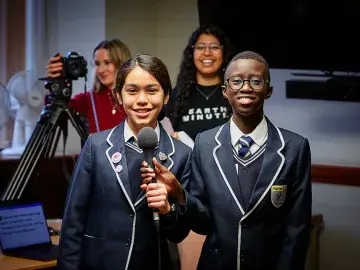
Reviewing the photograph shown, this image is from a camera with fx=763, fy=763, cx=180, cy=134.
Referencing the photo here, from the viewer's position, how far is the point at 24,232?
270 centimetres

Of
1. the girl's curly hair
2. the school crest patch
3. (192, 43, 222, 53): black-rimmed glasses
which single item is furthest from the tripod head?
the school crest patch

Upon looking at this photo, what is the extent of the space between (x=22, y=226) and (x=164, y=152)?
84 cm

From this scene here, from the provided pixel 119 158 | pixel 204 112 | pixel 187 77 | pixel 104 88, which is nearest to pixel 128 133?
pixel 119 158

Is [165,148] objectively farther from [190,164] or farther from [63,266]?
[63,266]

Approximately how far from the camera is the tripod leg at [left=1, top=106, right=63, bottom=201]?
318 cm

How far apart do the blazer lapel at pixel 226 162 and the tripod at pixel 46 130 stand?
121 cm

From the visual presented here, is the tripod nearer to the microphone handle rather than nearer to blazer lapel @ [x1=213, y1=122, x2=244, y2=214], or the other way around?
blazer lapel @ [x1=213, y1=122, x2=244, y2=214]

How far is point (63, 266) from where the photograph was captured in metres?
2.06

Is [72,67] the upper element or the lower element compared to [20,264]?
upper

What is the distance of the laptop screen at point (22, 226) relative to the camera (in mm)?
2646

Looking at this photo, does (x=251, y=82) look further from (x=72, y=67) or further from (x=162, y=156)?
(x=72, y=67)

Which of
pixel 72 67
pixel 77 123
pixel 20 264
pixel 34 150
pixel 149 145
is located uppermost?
pixel 72 67

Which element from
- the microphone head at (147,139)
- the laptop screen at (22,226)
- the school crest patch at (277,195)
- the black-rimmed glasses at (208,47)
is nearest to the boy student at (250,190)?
the school crest patch at (277,195)

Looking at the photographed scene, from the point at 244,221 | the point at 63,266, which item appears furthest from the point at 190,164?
the point at 63,266
